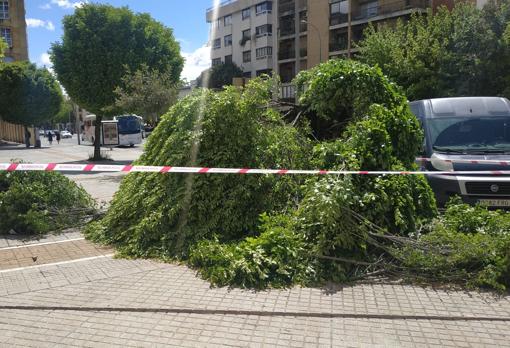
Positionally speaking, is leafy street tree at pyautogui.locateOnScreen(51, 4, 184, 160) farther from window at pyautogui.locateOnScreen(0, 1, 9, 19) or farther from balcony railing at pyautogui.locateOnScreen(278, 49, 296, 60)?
window at pyautogui.locateOnScreen(0, 1, 9, 19)

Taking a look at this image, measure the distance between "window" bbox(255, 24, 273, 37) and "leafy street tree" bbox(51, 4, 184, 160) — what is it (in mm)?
40848

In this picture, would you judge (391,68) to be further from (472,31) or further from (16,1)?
(16,1)

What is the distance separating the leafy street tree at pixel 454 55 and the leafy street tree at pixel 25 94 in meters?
31.5

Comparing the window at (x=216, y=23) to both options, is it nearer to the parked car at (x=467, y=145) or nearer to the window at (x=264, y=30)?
the window at (x=264, y=30)

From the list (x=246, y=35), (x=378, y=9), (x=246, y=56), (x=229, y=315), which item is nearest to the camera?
(x=229, y=315)

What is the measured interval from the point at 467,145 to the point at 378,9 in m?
40.8

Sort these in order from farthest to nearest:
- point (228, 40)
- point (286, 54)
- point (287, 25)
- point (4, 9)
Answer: point (228, 40) < point (4, 9) < point (287, 25) < point (286, 54)

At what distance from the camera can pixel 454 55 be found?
2169cm

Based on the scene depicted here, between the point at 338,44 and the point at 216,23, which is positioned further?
the point at 216,23

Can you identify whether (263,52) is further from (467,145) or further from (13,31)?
(467,145)

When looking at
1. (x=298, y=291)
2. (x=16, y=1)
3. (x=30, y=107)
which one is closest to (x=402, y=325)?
(x=298, y=291)

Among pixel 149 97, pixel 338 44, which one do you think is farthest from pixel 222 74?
pixel 149 97

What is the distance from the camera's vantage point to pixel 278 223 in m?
5.66

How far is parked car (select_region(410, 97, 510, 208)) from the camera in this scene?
6.71 metres
